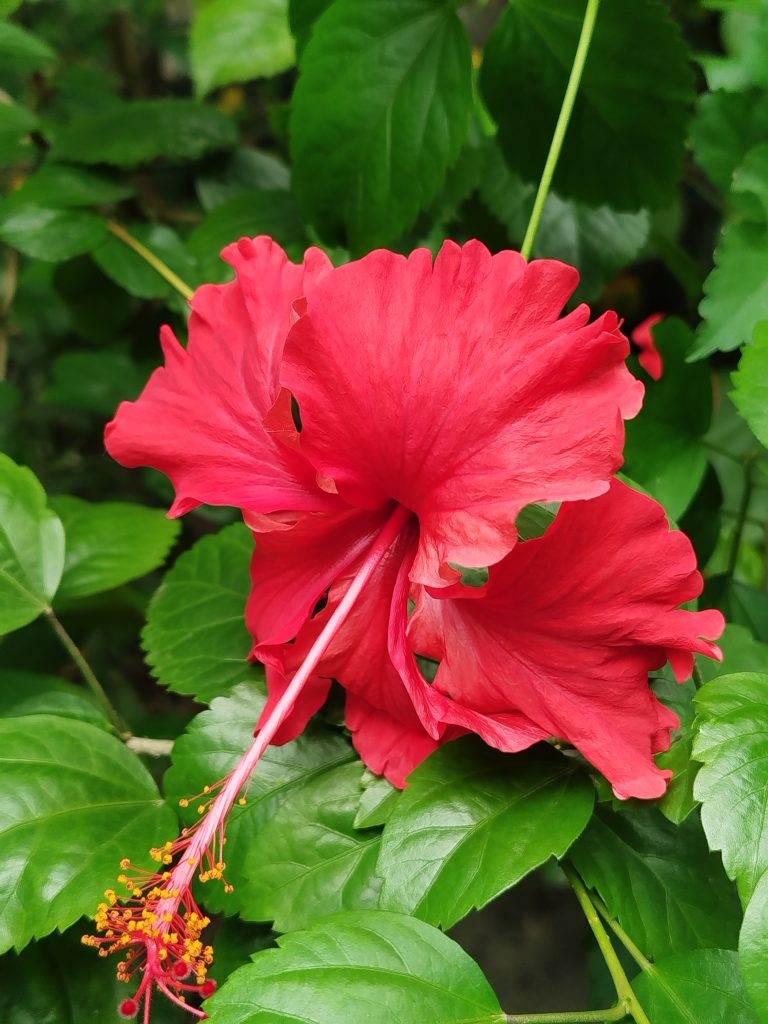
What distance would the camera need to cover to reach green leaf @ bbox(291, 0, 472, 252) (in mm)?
771

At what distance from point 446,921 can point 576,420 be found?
27 centimetres

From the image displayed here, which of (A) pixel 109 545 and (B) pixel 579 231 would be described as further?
(B) pixel 579 231

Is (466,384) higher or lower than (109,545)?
higher

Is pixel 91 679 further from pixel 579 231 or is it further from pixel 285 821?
pixel 579 231

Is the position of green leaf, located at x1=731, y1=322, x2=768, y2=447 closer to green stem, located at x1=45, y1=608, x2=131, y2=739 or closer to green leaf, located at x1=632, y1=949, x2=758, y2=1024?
green leaf, located at x1=632, y1=949, x2=758, y2=1024

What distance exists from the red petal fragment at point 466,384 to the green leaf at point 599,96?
14.7 inches

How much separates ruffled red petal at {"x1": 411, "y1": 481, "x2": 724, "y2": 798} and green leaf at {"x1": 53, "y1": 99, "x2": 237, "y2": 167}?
0.68 metres

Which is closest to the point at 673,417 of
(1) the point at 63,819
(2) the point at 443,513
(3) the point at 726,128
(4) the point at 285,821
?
(3) the point at 726,128

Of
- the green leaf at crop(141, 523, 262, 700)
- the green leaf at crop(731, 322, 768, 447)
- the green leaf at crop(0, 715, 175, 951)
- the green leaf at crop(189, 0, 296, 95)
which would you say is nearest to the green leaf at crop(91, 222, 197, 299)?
the green leaf at crop(189, 0, 296, 95)

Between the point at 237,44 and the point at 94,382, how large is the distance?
1.46 feet

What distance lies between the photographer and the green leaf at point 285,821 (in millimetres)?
573

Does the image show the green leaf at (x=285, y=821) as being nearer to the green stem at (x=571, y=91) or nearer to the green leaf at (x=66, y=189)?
the green stem at (x=571, y=91)

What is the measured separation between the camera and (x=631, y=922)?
1.80 feet

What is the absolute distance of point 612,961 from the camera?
0.54 metres
